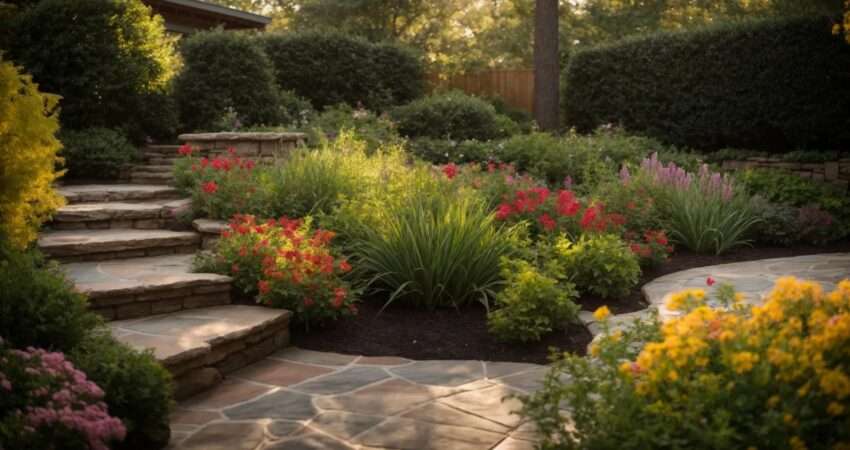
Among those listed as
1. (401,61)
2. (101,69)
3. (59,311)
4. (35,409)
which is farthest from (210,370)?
(401,61)

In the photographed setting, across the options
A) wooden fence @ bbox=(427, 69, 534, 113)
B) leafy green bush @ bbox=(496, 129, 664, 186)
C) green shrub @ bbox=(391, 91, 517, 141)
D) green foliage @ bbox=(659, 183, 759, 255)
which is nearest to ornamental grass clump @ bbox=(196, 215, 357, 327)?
green foliage @ bbox=(659, 183, 759, 255)

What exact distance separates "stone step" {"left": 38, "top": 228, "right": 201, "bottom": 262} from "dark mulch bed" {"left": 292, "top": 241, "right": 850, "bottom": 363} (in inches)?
65.6

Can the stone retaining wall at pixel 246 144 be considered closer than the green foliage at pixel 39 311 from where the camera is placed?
No

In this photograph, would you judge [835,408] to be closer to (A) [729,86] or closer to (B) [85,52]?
(B) [85,52]

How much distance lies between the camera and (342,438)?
11.5 feet

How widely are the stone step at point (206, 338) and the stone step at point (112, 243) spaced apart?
126cm

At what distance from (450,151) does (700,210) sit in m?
4.58

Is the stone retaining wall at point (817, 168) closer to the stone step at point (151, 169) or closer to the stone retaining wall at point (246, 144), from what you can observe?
the stone retaining wall at point (246, 144)

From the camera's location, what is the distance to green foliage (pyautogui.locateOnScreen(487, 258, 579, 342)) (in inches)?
196

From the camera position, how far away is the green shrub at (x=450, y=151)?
11.3m

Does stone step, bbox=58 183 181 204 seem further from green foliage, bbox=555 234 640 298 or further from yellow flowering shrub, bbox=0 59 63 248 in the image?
green foliage, bbox=555 234 640 298

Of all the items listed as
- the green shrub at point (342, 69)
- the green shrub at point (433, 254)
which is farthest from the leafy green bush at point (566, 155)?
the green shrub at point (342, 69)

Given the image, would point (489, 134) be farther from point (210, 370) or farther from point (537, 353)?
point (210, 370)

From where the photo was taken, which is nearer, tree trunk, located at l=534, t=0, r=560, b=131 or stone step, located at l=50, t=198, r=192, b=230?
stone step, located at l=50, t=198, r=192, b=230
